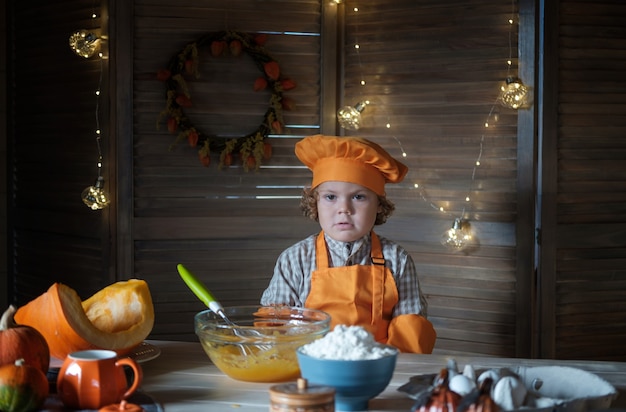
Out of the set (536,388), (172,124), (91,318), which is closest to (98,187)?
(172,124)

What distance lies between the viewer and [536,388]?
1.59 metres

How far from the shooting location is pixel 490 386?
1.40 meters

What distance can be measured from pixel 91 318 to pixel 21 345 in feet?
1.12

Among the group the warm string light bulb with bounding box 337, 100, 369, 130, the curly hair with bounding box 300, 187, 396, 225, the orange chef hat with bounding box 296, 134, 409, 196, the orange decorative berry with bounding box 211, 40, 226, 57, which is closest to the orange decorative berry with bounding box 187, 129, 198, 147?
the orange decorative berry with bounding box 211, 40, 226, 57

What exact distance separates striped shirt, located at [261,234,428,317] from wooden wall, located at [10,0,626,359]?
1064 mm

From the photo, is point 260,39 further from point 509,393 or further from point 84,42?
point 509,393

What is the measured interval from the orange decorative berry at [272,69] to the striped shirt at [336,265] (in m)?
1.24

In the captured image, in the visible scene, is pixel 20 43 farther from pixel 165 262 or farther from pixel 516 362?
pixel 516 362

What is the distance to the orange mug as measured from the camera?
1.53 m

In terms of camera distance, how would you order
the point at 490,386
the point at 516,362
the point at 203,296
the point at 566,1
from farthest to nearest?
the point at 566,1
the point at 516,362
the point at 203,296
the point at 490,386

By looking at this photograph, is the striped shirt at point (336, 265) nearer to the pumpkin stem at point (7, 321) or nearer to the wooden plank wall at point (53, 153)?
the pumpkin stem at point (7, 321)

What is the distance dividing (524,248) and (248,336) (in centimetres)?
188

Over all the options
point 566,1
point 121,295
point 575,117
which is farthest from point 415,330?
point 566,1

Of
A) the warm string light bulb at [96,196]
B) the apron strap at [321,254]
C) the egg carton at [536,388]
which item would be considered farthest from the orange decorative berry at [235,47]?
the egg carton at [536,388]
